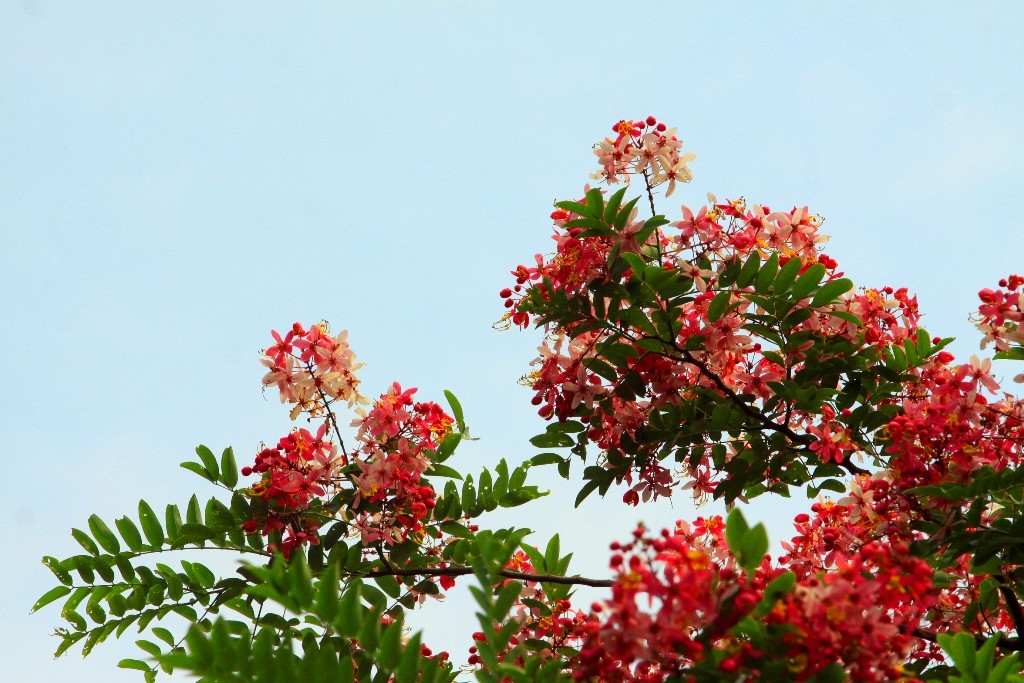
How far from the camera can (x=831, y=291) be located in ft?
14.0

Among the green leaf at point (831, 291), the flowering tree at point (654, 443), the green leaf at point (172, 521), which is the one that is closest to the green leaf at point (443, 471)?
the flowering tree at point (654, 443)

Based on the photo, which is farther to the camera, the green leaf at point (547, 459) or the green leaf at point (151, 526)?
the green leaf at point (547, 459)

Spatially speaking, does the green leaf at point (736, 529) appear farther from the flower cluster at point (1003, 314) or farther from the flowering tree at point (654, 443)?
the flower cluster at point (1003, 314)

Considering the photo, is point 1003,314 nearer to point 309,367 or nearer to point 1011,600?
point 1011,600

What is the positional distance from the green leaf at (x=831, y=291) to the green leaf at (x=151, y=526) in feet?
9.39

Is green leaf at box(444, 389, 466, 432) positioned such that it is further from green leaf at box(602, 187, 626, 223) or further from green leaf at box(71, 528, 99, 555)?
green leaf at box(71, 528, 99, 555)

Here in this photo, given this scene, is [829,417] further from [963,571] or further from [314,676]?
[314,676]

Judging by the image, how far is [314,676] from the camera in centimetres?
301

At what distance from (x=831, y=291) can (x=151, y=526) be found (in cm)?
295

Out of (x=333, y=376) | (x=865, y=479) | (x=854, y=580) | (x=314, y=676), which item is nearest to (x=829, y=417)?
(x=865, y=479)

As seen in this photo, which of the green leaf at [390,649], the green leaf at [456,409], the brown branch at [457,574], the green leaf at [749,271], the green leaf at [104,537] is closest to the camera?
the green leaf at [390,649]

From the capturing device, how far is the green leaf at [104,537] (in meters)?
4.50

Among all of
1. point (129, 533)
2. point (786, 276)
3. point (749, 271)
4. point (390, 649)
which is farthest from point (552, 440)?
point (390, 649)

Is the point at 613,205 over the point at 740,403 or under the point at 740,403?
over
